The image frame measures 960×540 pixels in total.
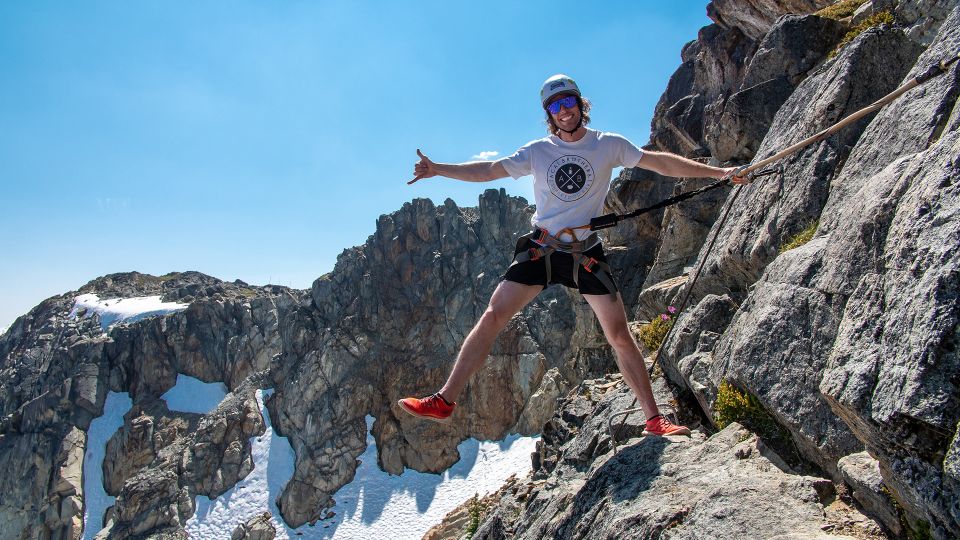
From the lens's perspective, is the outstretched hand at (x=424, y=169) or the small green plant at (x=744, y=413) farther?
the outstretched hand at (x=424, y=169)

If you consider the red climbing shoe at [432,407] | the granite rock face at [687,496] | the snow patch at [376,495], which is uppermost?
the red climbing shoe at [432,407]

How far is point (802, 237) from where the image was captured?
27.4 ft

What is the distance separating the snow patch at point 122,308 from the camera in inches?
3922

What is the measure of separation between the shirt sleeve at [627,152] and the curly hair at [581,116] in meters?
0.53

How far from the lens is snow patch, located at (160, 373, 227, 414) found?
3059 inches

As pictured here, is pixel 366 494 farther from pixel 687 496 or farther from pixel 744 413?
pixel 687 496

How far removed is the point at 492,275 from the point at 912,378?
2845 inches

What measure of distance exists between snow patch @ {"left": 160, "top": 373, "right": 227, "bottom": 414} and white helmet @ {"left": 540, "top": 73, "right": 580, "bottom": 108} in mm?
81841

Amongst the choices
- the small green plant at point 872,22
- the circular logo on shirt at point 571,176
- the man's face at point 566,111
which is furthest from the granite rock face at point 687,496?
the small green plant at point 872,22

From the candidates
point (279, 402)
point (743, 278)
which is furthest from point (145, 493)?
point (743, 278)

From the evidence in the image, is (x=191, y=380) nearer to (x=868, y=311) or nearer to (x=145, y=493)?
(x=145, y=493)

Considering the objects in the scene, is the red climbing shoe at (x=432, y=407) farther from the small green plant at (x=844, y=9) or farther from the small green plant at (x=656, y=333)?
the small green plant at (x=844, y=9)

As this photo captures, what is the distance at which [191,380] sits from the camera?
82.9m

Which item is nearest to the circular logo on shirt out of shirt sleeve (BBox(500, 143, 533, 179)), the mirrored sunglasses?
shirt sleeve (BBox(500, 143, 533, 179))
